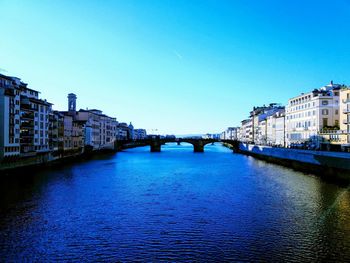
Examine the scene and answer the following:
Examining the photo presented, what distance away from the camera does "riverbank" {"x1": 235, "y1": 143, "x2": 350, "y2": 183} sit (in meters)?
44.3

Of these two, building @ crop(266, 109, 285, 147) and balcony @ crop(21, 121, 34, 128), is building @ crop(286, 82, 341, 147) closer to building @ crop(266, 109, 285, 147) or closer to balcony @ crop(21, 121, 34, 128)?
building @ crop(266, 109, 285, 147)

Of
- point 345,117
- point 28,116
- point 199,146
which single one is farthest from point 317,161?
point 199,146

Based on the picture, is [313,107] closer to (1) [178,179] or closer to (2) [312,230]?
(1) [178,179]

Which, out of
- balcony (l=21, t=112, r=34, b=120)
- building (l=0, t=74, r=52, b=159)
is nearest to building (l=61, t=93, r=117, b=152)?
building (l=0, t=74, r=52, b=159)

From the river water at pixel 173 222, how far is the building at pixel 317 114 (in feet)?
105

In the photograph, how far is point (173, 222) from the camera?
24.5 m

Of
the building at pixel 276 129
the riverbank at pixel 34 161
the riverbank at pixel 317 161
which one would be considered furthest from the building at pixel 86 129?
the building at pixel 276 129

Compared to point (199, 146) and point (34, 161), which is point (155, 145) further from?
point (34, 161)

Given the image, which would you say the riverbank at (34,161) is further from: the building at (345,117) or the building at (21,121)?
the building at (345,117)


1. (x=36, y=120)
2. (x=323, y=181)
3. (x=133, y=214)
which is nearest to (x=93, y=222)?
(x=133, y=214)

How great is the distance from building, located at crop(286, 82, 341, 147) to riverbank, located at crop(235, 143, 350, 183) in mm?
6844

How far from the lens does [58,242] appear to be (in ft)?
66.7

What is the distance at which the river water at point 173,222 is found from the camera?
1870 cm

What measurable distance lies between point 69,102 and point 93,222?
97992 mm
